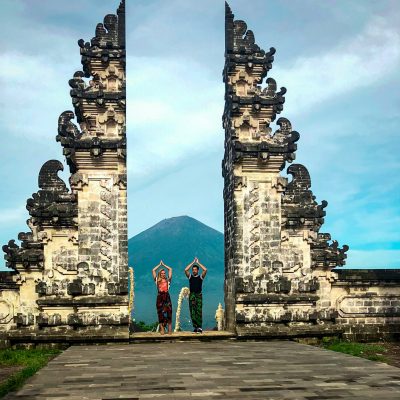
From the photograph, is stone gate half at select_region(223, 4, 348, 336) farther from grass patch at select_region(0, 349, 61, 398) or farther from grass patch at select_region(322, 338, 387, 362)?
grass patch at select_region(0, 349, 61, 398)

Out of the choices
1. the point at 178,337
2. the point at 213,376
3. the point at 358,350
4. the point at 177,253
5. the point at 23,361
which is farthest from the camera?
the point at 177,253

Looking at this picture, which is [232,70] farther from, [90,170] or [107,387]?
[107,387]

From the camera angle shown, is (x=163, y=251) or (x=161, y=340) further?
(x=163, y=251)

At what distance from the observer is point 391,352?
1475 cm

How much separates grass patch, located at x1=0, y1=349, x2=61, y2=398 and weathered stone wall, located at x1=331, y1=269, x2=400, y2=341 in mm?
7496

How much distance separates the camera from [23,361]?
41.9 ft

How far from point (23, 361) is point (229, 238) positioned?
21.7 feet

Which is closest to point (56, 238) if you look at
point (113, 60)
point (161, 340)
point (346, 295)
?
point (161, 340)

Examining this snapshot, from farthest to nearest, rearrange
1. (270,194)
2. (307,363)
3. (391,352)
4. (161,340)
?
(270,194), (161,340), (391,352), (307,363)

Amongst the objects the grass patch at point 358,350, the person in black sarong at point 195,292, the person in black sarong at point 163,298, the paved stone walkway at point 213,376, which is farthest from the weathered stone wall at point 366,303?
the person in black sarong at point 163,298

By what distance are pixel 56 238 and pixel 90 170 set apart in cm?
197

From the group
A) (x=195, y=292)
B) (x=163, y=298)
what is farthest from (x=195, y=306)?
(x=163, y=298)

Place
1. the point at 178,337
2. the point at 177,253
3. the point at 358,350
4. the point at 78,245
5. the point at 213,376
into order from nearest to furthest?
1. the point at 213,376
2. the point at 358,350
3. the point at 178,337
4. the point at 78,245
5. the point at 177,253

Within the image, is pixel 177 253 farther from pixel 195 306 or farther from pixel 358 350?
pixel 358 350
